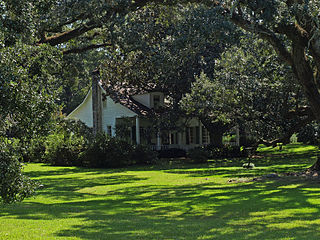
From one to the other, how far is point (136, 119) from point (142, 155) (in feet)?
15.6

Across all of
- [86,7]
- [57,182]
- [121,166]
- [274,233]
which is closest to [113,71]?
[121,166]

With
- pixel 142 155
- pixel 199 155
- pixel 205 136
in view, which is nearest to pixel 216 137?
pixel 199 155

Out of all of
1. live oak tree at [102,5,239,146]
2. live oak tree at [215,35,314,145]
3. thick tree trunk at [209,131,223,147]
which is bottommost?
thick tree trunk at [209,131,223,147]

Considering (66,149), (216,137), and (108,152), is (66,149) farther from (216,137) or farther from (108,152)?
(216,137)

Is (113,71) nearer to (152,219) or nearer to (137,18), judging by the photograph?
(137,18)

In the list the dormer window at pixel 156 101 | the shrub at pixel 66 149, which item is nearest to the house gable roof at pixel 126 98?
the dormer window at pixel 156 101

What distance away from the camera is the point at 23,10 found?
1038 centimetres

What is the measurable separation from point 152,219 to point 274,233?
346 centimetres

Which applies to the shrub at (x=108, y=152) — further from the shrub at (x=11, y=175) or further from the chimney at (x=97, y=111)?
the shrub at (x=11, y=175)

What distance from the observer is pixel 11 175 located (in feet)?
24.9

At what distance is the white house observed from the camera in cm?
3544

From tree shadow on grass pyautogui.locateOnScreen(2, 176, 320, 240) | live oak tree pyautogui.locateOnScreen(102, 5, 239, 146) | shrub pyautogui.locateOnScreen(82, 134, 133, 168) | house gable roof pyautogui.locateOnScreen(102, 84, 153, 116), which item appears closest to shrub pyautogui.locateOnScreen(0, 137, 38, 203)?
tree shadow on grass pyautogui.locateOnScreen(2, 176, 320, 240)

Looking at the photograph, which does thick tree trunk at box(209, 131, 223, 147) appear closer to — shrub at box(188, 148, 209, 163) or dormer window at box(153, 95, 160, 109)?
shrub at box(188, 148, 209, 163)

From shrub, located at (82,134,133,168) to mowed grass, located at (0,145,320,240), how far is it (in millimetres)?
9234
